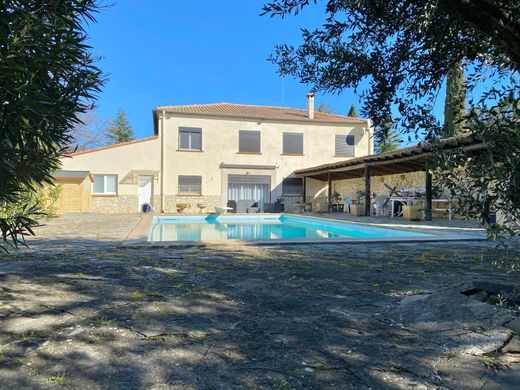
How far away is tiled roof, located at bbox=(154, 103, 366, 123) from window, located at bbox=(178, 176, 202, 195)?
4.05 meters

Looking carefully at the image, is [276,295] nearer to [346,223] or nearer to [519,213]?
[519,213]

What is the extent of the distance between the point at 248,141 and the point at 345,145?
6879mm

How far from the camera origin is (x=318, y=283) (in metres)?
4.15

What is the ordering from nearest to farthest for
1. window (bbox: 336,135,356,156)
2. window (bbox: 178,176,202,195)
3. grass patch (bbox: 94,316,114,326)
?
1. grass patch (bbox: 94,316,114,326)
2. window (bbox: 178,176,202,195)
3. window (bbox: 336,135,356,156)

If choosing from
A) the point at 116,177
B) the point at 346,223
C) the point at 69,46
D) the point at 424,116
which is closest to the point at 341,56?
the point at 424,116

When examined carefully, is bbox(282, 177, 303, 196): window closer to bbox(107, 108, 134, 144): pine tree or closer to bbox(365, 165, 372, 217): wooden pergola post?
bbox(365, 165, 372, 217): wooden pergola post

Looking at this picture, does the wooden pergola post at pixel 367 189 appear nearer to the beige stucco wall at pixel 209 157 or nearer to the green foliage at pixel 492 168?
the beige stucco wall at pixel 209 157

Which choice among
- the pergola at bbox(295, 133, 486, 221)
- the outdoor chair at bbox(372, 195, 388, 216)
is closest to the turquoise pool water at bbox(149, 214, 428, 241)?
the pergola at bbox(295, 133, 486, 221)

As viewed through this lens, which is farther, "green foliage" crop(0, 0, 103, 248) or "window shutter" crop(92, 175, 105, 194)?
"window shutter" crop(92, 175, 105, 194)

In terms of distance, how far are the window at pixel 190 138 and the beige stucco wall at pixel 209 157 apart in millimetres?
283

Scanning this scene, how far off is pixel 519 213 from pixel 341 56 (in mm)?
1941

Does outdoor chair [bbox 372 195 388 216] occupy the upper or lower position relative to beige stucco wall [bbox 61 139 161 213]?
lower

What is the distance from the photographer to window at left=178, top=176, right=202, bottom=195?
76.2ft

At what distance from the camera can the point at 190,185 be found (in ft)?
76.8
